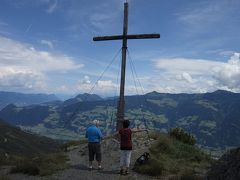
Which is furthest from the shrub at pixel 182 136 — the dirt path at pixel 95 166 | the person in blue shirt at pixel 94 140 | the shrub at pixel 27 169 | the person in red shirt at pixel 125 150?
the shrub at pixel 27 169

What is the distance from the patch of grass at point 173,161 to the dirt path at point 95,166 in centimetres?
74

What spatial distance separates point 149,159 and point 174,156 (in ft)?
10.2

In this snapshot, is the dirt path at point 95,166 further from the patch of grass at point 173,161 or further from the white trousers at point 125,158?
the patch of grass at point 173,161

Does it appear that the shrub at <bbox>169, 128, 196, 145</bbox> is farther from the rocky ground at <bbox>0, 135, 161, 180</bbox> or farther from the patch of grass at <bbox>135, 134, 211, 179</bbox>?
the rocky ground at <bbox>0, 135, 161, 180</bbox>

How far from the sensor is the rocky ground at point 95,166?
53.9ft

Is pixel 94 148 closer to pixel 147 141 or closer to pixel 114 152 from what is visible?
pixel 114 152

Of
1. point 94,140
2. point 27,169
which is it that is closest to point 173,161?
point 94,140

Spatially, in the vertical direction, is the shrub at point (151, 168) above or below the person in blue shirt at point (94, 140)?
below

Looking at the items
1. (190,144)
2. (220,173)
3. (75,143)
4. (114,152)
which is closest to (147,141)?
(114,152)

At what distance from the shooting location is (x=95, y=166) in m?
20.2

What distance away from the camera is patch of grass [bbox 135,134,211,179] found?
17484 millimetres

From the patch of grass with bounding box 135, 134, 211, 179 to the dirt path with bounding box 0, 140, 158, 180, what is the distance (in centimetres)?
74

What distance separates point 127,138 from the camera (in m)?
17.5

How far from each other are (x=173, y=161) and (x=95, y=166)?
442cm
